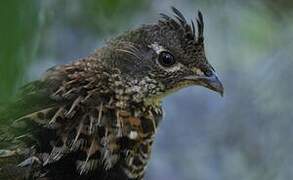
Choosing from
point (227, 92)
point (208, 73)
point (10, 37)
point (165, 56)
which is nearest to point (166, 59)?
point (165, 56)

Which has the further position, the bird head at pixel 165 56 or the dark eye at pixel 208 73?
the dark eye at pixel 208 73

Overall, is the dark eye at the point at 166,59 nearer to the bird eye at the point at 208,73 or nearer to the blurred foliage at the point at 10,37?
the bird eye at the point at 208,73

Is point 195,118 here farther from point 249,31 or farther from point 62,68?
point 62,68

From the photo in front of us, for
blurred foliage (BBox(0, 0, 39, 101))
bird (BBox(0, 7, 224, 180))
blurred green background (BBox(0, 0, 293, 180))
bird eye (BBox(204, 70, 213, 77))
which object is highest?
blurred green background (BBox(0, 0, 293, 180))

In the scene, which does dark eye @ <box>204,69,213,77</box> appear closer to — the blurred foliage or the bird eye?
the bird eye

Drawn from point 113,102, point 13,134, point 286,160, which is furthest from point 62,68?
point 286,160

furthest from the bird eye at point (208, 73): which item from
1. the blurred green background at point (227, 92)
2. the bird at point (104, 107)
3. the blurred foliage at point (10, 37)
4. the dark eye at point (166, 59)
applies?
the blurred foliage at point (10, 37)

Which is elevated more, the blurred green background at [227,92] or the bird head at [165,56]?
the blurred green background at [227,92]

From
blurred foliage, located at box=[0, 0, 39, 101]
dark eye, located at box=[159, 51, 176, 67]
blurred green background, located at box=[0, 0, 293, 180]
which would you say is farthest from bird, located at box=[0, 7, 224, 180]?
blurred green background, located at box=[0, 0, 293, 180]
